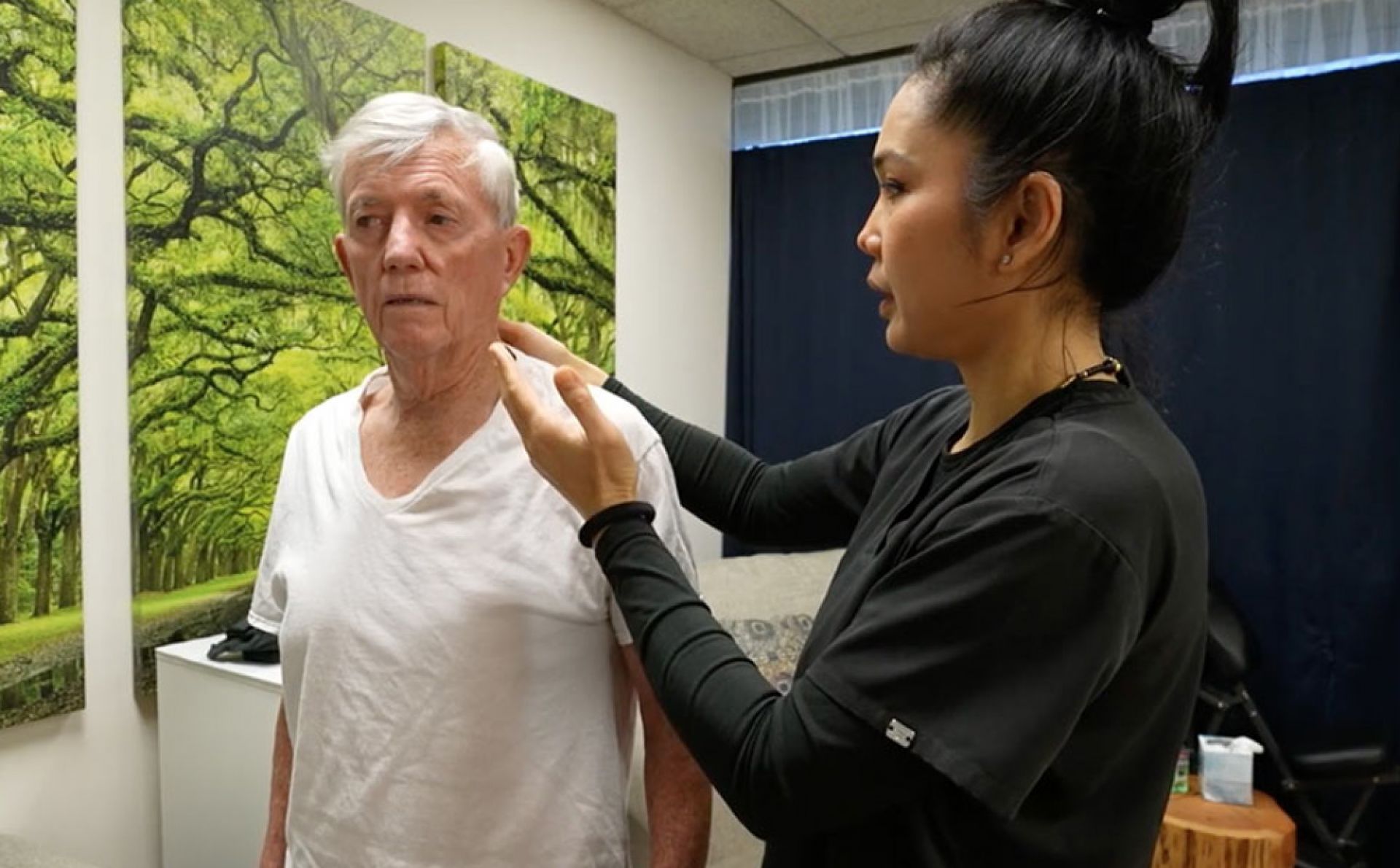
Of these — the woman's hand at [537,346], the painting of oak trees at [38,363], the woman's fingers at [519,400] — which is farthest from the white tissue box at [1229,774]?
the painting of oak trees at [38,363]

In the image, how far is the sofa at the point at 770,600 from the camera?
295 cm

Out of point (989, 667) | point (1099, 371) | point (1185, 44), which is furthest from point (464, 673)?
point (1185, 44)

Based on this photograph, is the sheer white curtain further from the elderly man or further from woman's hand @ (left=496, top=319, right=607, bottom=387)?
the elderly man

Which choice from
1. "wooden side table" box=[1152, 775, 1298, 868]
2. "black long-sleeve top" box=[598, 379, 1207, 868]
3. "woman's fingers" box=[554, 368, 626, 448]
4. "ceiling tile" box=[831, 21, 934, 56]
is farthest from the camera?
"ceiling tile" box=[831, 21, 934, 56]

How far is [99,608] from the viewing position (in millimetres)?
1911

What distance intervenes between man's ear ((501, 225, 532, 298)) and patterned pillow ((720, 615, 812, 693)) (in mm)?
1897

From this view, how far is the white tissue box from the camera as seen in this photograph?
2734 millimetres

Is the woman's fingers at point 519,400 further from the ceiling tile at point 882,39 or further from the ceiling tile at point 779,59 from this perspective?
the ceiling tile at point 779,59

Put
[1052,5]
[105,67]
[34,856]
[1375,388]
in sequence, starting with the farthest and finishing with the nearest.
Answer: [1375,388] → [105,67] → [34,856] → [1052,5]

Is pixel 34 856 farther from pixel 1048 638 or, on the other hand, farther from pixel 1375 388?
pixel 1375 388

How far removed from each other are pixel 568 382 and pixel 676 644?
0.90 ft

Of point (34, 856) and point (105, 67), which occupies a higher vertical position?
point (105, 67)

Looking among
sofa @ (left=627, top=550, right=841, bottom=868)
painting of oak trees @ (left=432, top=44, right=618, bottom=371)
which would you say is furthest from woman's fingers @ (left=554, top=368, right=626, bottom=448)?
painting of oak trees @ (left=432, top=44, right=618, bottom=371)

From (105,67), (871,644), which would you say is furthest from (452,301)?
(105,67)
